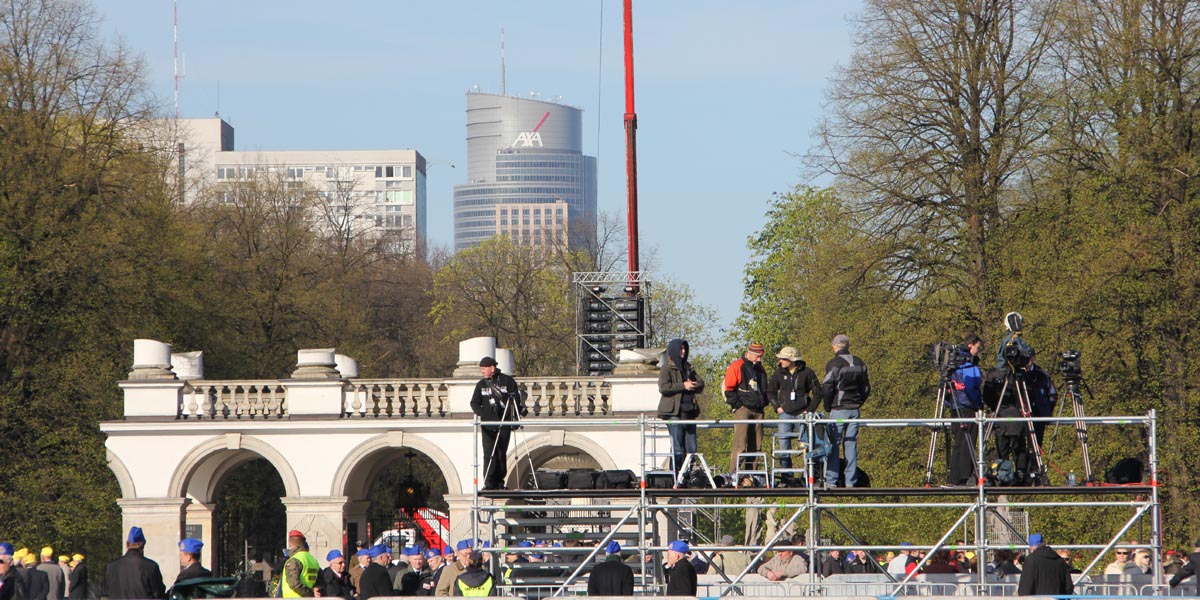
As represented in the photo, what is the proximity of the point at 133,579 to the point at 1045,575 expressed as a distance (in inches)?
320

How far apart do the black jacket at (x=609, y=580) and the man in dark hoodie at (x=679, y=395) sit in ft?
12.1

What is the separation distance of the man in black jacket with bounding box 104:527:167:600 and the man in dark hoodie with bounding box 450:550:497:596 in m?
2.92

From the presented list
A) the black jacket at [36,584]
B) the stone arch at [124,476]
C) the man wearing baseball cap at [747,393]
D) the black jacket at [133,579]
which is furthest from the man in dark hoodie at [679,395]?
the stone arch at [124,476]

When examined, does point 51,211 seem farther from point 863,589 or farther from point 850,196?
point 863,589

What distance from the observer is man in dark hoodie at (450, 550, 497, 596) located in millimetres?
17750

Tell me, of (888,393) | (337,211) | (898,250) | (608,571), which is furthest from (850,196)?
(337,211)

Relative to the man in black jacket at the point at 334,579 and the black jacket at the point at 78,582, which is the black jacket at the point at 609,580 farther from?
the black jacket at the point at 78,582

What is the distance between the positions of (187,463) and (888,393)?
13.5 m

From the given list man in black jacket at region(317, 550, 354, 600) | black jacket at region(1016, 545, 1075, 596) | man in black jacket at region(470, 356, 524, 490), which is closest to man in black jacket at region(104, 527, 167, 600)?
man in black jacket at region(317, 550, 354, 600)

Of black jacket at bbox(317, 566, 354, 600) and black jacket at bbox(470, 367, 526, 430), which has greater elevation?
black jacket at bbox(470, 367, 526, 430)

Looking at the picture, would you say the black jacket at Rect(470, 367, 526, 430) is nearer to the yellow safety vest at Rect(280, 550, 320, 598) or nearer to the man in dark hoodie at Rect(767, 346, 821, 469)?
the man in dark hoodie at Rect(767, 346, 821, 469)

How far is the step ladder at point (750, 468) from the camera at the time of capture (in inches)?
768

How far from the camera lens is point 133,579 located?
16.3m

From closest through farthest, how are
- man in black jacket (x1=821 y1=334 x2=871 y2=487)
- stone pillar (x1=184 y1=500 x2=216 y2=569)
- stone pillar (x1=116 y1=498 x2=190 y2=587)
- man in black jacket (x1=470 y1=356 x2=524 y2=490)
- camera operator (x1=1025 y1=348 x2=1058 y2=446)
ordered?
man in black jacket (x1=821 y1=334 x2=871 y2=487)
camera operator (x1=1025 y1=348 x2=1058 y2=446)
man in black jacket (x1=470 y1=356 x2=524 y2=490)
stone pillar (x1=116 y1=498 x2=190 y2=587)
stone pillar (x1=184 y1=500 x2=216 y2=569)
